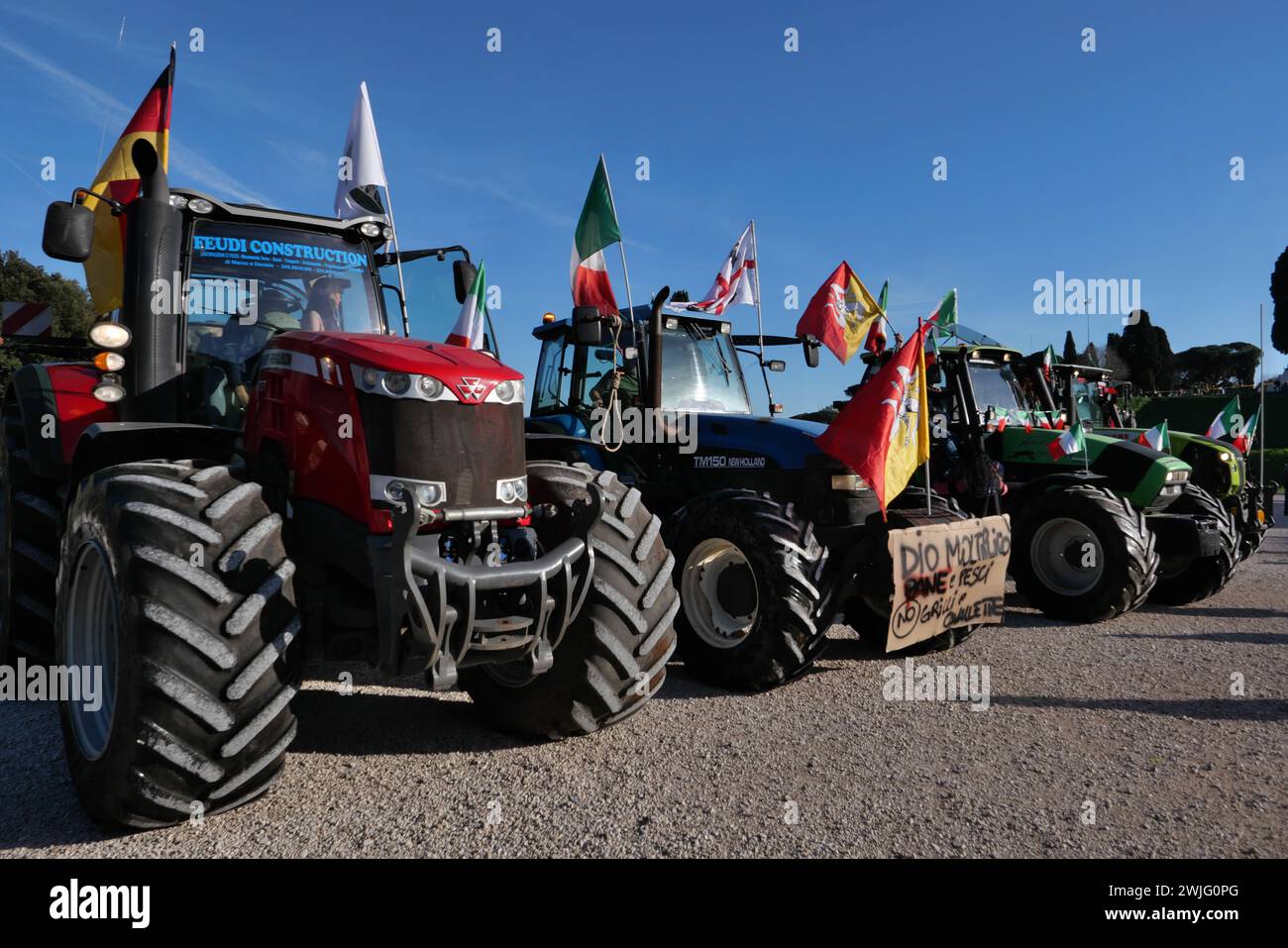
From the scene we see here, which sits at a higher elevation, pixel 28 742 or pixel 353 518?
pixel 353 518

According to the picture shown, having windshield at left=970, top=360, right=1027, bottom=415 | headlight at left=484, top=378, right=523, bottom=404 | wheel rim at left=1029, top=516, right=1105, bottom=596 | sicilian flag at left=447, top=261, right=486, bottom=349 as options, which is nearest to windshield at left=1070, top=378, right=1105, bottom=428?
windshield at left=970, top=360, right=1027, bottom=415

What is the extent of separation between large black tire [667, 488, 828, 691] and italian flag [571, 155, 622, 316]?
267 cm

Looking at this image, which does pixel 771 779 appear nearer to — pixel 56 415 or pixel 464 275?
pixel 464 275

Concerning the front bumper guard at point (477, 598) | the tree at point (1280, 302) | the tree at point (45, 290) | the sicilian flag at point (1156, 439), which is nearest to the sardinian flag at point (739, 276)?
the sicilian flag at point (1156, 439)

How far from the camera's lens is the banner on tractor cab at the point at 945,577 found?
5.38 m

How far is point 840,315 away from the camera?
9.52 meters

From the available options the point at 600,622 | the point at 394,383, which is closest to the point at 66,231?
the point at 394,383

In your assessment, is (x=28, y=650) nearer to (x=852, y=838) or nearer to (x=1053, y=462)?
(x=852, y=838)

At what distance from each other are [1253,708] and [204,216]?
6.10 metres

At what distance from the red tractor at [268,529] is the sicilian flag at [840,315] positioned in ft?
18.9

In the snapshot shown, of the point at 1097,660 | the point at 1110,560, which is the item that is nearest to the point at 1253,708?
the point at 1097,660

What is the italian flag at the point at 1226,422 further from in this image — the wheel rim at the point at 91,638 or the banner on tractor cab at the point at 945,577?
the wheel rim at the point at 91,638
